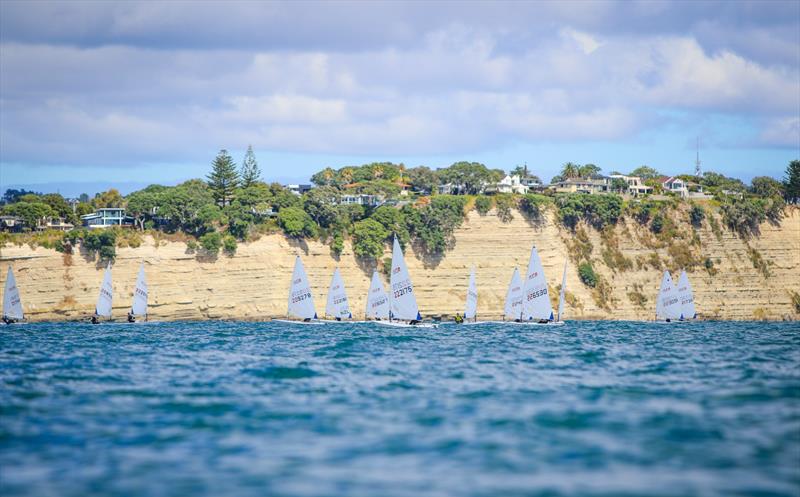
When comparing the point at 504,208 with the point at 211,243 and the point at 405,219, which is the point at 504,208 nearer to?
the point at 405,219

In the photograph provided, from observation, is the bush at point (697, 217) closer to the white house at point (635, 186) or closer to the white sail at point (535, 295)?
the white house at point (635, 186)

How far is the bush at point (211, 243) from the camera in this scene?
383ft

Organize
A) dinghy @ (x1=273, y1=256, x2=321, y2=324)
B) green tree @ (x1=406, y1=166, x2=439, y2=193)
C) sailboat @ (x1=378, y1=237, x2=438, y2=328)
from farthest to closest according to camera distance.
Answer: green tree @ (x1=406, y1=166, x2=439, y2=193) < dinghy @ (x1=273, y1=256, x2=321, y2=324) < sailboat @ (x1=378, y1=237, x2=438, y2=328)

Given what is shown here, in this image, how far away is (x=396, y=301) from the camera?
85625mm

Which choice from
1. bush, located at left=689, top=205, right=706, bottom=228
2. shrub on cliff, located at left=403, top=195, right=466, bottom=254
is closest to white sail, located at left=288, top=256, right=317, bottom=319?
shrub on cliff, located at left=403, top=195, right=466, bottom=254

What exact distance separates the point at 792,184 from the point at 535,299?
79.2 meters

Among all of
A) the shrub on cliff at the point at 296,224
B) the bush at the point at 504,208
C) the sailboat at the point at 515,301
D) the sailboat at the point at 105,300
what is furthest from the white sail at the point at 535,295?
the sailboat at the point at 105,300

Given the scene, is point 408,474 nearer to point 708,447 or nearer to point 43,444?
point 708,447

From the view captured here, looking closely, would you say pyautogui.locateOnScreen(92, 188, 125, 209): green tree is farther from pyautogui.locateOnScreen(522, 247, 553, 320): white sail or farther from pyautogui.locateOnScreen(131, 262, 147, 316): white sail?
pyautogui.locateOnScreen(522, 247, 553, 320): white sail

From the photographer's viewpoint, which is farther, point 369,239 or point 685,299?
point 369,239

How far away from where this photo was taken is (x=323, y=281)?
120188mm

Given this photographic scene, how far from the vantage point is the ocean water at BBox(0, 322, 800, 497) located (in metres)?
27.1

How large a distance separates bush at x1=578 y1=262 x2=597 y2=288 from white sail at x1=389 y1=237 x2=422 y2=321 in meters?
47.8

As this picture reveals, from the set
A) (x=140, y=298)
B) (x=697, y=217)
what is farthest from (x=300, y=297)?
(x=697, y=217)
